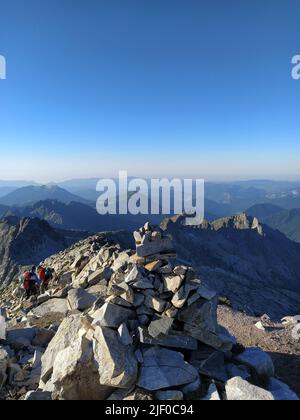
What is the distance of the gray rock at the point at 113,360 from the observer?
40.1 feet

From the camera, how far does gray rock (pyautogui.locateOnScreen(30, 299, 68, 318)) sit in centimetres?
2162

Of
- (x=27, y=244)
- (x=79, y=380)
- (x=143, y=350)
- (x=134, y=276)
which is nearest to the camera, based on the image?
(x=79, y=380)

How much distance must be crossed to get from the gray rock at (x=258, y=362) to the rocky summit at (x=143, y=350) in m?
0.04

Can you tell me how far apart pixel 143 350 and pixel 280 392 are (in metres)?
4.99

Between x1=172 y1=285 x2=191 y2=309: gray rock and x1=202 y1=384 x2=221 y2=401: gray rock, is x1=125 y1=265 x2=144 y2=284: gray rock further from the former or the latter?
x1=202 y1=384 x2=221 y2=401: gray rock

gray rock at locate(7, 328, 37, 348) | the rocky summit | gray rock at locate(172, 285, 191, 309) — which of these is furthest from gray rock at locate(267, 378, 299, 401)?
gray rock at locate(7, 328, 37, 348)

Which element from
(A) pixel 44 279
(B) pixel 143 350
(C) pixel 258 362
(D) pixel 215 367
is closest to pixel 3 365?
(B) pixel 143 350

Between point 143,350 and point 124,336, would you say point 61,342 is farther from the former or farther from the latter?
point 143,350

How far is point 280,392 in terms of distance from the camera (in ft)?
42.8

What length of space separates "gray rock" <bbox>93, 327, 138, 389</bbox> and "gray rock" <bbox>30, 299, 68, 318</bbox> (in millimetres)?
8456

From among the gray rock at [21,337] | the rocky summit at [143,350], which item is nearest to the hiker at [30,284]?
the rocky summit at [143,350]

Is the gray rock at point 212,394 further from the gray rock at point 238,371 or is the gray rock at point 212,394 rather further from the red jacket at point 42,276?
the red jacket at point 42,276

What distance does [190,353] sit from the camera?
48.3 feet
